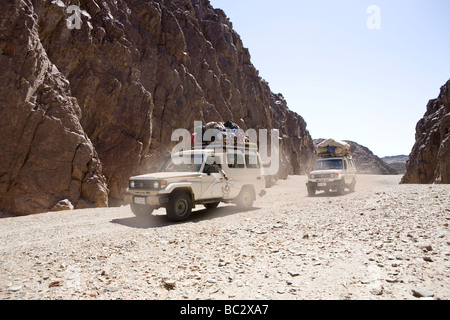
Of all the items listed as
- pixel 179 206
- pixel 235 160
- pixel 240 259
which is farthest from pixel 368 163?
pixel 240 259

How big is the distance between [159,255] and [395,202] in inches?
317

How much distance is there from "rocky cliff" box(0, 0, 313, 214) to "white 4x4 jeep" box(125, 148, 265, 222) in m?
6.26

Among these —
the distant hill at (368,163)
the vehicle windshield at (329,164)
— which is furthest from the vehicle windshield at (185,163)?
the distant hill at (368,163)

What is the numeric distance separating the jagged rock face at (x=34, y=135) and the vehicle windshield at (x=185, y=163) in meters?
6.31

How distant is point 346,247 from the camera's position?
4.86 metres

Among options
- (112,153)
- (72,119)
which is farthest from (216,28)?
(72,119)

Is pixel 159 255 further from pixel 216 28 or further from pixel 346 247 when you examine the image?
pixel 216 28

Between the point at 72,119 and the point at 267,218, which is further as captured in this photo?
the point at 72,119

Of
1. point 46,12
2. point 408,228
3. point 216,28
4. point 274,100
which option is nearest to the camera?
point 408,228

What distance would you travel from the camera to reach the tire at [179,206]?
7.96 m

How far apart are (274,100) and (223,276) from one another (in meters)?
70.8
